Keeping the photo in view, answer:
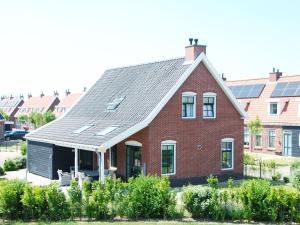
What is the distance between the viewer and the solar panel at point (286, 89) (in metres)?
39.8

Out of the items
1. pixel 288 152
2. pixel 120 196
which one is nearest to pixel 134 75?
pixel 120 196

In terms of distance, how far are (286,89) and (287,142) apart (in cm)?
517

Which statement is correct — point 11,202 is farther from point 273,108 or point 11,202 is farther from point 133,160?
point 273,108

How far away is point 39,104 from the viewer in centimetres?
8412

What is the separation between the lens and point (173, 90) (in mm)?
23062

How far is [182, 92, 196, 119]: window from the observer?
2394 cm

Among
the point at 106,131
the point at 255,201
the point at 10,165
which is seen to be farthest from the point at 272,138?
the point at 255,201

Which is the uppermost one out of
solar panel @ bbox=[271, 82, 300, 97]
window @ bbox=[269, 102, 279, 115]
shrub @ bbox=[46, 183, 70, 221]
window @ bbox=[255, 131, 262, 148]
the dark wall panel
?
solar panel @ bbox=[271, 82, 300, 97]

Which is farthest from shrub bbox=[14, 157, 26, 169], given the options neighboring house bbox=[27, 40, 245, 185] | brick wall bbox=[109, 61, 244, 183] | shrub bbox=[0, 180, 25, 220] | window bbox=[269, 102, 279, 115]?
window bbox=[269, 102, 279, 115]

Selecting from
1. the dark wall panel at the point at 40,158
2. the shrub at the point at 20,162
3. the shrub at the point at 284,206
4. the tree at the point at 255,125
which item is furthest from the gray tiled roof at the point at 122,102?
the tree at the point at 255,125

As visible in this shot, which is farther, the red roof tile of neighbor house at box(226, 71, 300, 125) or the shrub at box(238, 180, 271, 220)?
the red roof tile of neighbor house at box(226, 71, 300, 125)

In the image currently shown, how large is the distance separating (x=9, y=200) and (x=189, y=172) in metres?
11.1

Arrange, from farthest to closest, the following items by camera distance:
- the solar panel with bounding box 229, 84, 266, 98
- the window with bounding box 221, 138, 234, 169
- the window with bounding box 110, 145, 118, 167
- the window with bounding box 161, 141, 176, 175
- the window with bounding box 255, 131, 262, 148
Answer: the solar panel with bounding box 229, 84, 266, 98 → the window with bounding box 255, 131, 262, 148 → the window with bounding box 221, 138, 234, 169 → the window with bounding box 110, 145, 118, 167 → the window with bounding box 161, 141, 176, 175

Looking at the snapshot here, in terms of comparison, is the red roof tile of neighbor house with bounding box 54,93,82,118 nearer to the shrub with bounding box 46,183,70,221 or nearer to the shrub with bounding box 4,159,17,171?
the shrub with bounding box 4,159,17,171
